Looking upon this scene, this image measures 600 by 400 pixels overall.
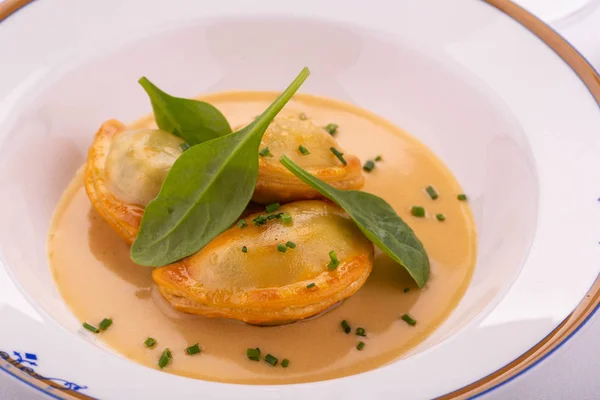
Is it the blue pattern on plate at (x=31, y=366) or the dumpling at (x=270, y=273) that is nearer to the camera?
the blue pattern on plate at (x=31, y=366)

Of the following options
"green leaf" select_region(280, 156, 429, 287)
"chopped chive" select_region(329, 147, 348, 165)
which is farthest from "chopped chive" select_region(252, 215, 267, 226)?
"chopped chive" select_region(329, 147, 348, 165)

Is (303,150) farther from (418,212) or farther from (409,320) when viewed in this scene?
(409,320)

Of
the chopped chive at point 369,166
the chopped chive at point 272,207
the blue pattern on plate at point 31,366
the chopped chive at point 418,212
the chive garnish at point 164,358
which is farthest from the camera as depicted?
the chopped chive at point 369,166

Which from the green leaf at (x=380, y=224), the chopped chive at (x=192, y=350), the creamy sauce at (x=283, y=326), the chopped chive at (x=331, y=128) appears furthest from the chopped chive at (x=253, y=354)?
the chopped chive at (x=331, y=128)

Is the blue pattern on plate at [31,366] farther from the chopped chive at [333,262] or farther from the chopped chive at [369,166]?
the chopped chive at [369,166]

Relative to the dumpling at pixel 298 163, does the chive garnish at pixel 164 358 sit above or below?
below
